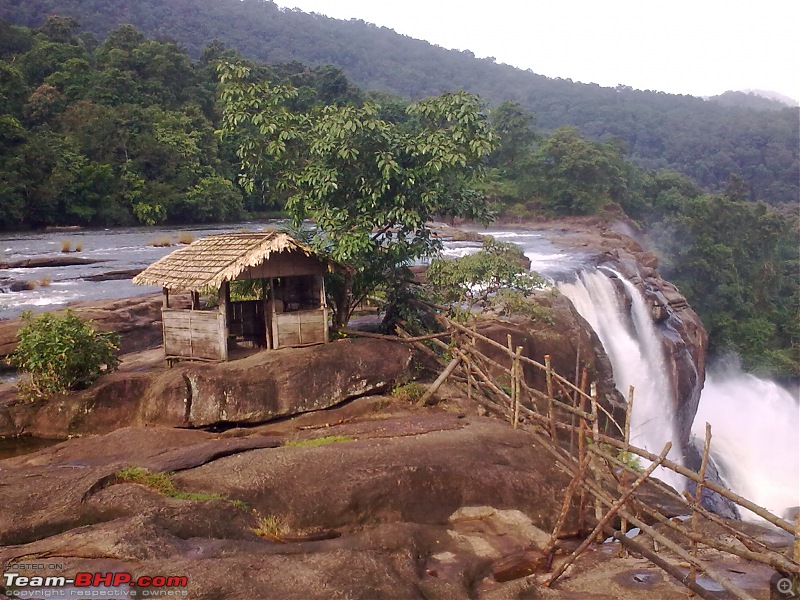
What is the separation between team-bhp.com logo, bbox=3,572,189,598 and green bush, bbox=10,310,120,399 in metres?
5.27

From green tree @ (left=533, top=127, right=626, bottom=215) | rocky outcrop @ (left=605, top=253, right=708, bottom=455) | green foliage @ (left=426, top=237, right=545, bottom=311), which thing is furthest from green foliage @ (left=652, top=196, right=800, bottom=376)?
green foliage @ (left=426, top=237, right=545, bottom=311)

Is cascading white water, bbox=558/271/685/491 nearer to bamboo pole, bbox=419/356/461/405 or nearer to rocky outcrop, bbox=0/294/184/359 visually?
bamboo pole, bbox=419/356/461/405

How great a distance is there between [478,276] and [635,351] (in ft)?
27.2

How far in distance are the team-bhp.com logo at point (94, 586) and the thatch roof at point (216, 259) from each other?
5.03 m

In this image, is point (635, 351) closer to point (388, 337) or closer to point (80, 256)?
point (388, 337)

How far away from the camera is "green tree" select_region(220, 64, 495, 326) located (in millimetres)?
10305

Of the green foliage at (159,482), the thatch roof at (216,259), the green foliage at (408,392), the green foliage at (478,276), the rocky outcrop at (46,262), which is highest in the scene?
the thatch roof at (216,259)

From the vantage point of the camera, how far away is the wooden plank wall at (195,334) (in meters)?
9.97

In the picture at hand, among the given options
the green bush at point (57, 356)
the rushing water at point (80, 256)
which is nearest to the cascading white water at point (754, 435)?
the green bush at point (57, 356)

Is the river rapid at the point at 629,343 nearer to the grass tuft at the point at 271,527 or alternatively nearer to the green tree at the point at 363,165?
the green tree at the point at 363,165

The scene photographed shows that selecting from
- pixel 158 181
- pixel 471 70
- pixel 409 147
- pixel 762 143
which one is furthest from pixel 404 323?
pixel 471 70

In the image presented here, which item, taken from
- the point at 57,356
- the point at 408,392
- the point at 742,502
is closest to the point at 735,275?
the point at 408,392

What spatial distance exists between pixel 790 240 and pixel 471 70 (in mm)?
91670

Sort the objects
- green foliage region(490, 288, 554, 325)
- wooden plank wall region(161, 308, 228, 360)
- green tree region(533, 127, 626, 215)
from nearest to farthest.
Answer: wooden plank wall region(161, 308, 228, 360), green foliage region(490, 288, 554, 325), green tree region(533, 127, 626, 215)
